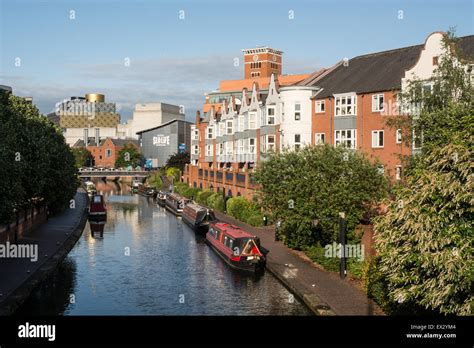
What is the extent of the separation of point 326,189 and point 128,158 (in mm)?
137757

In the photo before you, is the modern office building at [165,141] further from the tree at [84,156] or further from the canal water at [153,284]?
the canal water at [153,284]

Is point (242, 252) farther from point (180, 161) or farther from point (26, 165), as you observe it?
point (180, 161)

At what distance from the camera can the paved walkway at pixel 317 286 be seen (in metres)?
25.8

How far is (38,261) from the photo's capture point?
36.7 meters

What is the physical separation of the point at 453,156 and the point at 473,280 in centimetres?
368

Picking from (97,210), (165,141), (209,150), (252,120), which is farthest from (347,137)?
(165,141)

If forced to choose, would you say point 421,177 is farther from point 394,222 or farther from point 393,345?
point 393,345

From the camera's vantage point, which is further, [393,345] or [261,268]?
[261,268]

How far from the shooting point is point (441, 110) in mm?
27188

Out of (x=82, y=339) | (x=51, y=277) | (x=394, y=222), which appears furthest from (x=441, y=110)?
(x=51, y=277)

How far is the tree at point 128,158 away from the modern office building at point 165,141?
2174 millimetres

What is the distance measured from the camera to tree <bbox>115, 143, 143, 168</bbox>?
557 ft

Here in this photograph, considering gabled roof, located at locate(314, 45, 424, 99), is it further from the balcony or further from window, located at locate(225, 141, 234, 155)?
the balcony

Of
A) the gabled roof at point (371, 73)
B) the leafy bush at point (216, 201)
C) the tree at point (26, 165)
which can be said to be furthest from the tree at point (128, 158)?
the gabled roof at point (371, 73)
